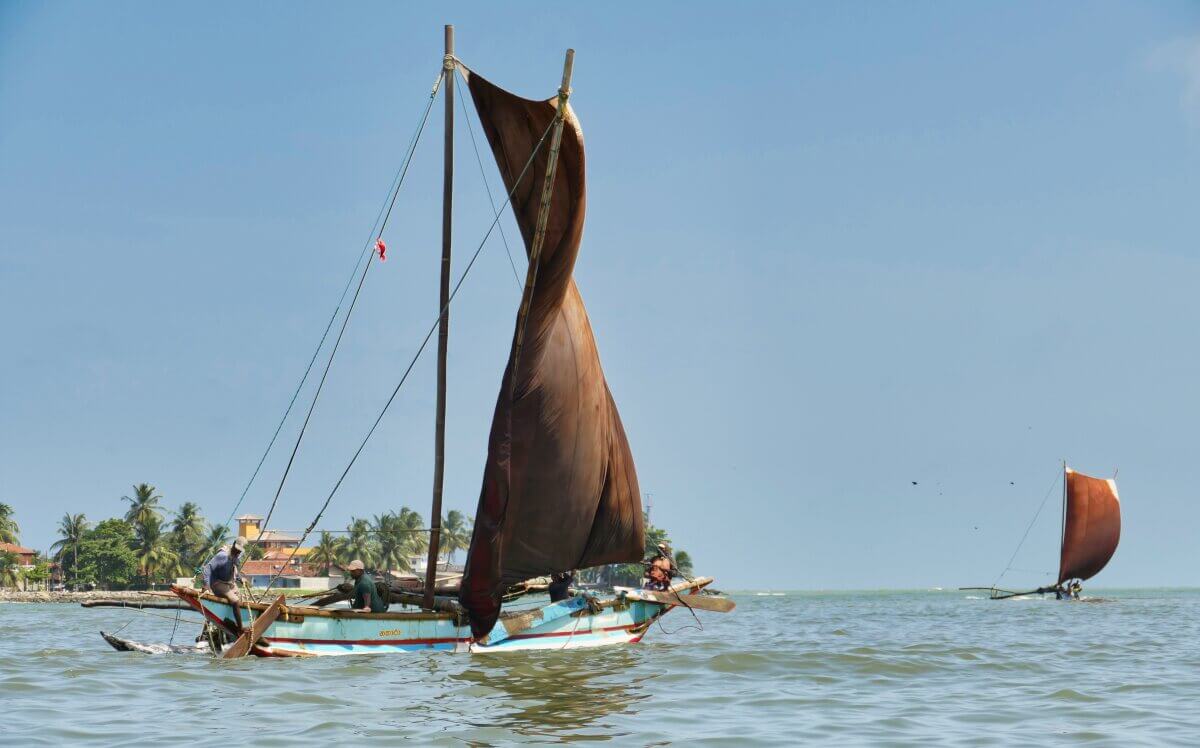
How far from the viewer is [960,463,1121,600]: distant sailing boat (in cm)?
8338

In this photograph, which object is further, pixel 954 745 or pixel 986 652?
pixel 986 652

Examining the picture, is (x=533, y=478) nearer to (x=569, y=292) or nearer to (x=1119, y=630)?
(x=569, y=292)

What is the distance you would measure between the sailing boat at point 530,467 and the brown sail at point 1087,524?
64.6m

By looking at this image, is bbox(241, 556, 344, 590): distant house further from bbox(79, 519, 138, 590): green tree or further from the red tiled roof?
bbox(79, 519, 138, 590): green tree

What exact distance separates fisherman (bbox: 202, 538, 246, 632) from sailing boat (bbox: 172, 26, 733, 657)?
0.20m

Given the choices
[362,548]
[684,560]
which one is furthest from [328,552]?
[684,560]

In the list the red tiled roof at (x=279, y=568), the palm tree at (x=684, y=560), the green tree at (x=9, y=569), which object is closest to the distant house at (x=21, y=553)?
the green tree at (x=9, y=569)

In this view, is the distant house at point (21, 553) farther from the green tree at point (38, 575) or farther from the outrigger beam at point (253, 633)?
the outrigger beam at point (253, 633)

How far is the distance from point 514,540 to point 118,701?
8.77m

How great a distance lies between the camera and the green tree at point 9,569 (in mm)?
123000

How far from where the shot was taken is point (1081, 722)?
49.2 ft

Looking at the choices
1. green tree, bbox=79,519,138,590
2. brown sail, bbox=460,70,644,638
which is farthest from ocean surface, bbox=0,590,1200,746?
green tree, bbox=79,519,138,590

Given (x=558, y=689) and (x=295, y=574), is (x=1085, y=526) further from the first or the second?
(x=295, y=574)

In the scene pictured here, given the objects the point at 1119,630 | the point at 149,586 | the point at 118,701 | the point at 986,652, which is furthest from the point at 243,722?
the point at 149,586
